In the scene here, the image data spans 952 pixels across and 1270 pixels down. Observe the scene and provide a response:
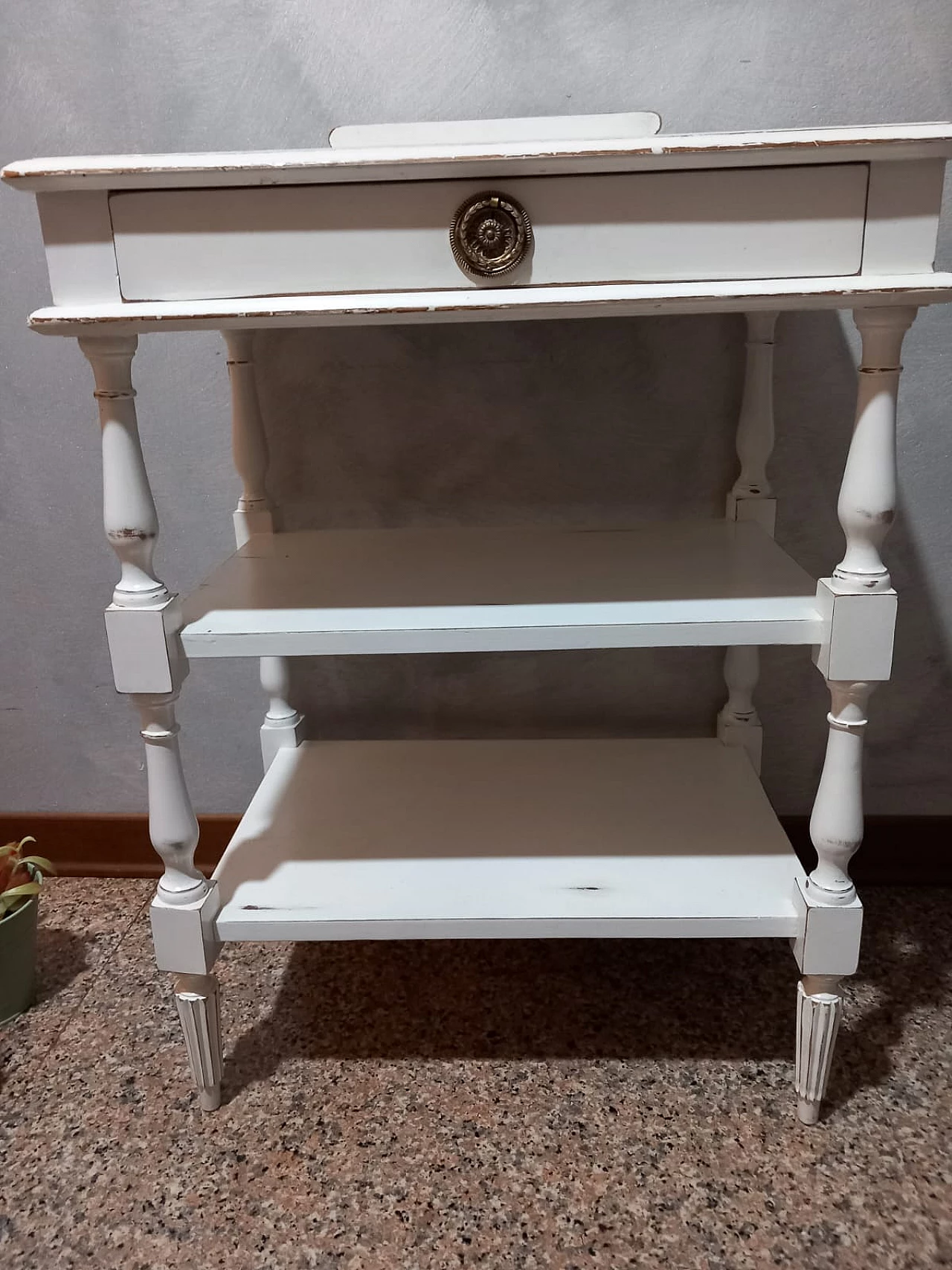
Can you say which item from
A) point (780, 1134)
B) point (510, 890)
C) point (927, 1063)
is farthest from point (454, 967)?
point (927, 1063)

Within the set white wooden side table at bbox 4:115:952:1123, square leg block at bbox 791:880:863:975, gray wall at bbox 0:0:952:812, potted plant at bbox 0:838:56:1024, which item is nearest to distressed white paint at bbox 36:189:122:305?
white wooden side table at bbox 4:115:952:1123

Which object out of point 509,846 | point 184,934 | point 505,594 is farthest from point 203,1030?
point 505,594

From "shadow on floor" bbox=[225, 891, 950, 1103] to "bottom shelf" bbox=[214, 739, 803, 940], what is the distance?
0.21 metres

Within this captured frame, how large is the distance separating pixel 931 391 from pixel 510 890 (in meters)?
0.74

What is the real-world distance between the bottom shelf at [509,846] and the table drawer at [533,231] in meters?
0.54

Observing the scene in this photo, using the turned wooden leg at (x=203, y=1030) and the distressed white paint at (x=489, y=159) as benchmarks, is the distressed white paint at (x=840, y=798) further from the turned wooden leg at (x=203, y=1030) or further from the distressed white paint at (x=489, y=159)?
the turned wooden leg at (x=203, y=1030)

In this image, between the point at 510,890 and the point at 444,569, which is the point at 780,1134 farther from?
the point at 444,569

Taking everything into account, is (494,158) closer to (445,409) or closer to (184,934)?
(445,409)

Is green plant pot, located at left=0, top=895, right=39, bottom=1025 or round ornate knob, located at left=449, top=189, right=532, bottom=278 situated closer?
round ornate knob, located at left=449, top=189, right=532, bottom=278

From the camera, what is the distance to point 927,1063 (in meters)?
0.97

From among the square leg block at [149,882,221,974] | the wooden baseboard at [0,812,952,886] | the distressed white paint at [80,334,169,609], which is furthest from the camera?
the wooden baseboard at [0,812,952,886]

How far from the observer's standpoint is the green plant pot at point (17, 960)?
1.06 metres

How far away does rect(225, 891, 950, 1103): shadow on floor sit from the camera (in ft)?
3.27

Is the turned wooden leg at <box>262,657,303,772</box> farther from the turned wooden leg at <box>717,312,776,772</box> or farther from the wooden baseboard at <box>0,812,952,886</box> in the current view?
the turned wooden leg at <box>717,312,776,772</box>
